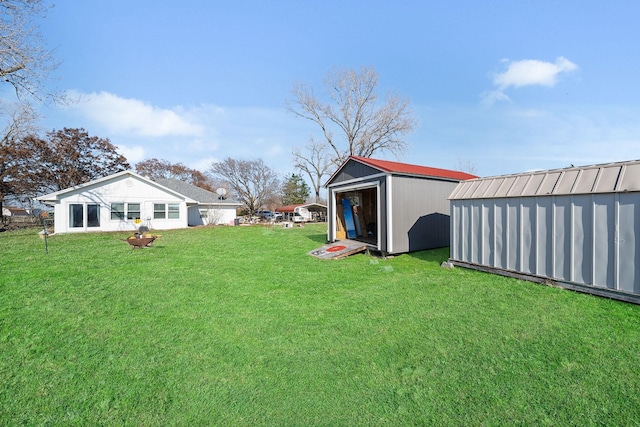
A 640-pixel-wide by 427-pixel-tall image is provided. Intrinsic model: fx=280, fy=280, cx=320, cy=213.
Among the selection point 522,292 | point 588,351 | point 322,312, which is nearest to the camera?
point 588,351

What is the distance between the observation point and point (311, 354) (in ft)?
11.4

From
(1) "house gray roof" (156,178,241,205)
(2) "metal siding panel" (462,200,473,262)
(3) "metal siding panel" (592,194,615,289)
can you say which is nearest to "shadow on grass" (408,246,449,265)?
(2) "metal siding panel" (462,200,473,262)

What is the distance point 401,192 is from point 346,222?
4170 mm

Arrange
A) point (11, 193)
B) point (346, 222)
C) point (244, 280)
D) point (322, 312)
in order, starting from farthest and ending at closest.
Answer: point (11, 193) → point (346, 222) → point (244, 280) → point (322, 312)

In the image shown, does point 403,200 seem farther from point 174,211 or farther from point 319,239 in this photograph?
point 174,211

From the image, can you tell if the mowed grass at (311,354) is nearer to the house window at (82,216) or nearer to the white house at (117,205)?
the white house at (117,205)

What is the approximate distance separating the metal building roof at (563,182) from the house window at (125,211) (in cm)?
2236

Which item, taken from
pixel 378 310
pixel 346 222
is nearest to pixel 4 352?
pixel 378 310

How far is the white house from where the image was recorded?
18.9 meters

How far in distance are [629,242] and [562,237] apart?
3.07ft

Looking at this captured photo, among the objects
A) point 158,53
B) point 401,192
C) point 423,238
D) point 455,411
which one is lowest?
point 455,411

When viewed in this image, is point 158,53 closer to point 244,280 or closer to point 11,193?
point 244,280

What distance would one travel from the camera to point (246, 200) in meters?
45.1

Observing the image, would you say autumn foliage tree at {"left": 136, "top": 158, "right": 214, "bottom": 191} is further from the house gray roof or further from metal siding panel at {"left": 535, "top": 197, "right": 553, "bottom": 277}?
metal siding panel at {"left": 535, "top": 197, "right": 553, "bottom": 277}
